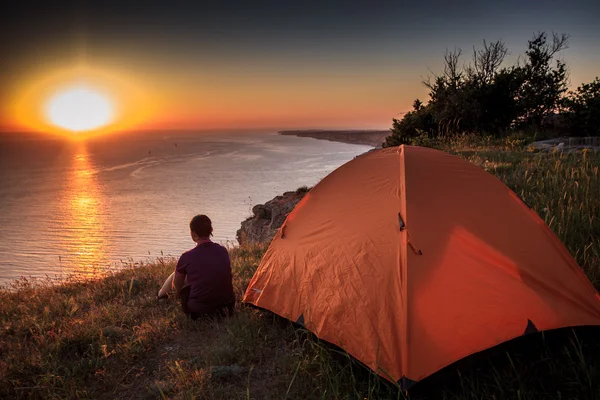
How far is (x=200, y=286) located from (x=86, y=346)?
1.49 metres

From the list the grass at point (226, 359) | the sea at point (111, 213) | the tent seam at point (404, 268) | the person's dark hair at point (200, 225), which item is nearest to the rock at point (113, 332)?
the grass at point (226, 359)

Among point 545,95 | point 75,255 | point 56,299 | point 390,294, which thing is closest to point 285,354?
point 390,294

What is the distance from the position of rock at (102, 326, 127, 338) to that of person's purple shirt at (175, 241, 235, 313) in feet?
2.94

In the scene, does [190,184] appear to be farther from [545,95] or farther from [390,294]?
[390,294]

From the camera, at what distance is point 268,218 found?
15383 mm

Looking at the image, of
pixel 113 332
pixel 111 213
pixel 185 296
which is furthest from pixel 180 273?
pixel 111 213

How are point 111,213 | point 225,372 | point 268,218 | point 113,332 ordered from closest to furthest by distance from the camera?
point 225,372, point 113,332, point 268,218, point 111,213

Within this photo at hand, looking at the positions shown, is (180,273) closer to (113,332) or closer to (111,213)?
(113,332)

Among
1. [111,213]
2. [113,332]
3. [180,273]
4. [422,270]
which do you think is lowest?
[111,213]

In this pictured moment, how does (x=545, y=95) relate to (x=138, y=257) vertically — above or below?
above

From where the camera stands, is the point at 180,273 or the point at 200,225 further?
the point at 180,273

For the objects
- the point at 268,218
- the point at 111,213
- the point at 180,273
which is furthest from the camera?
the point at 111,213

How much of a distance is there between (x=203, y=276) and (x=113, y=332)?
4.41 ft

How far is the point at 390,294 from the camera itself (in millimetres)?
3740
